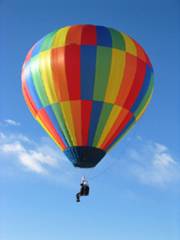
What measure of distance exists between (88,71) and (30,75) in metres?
2.93

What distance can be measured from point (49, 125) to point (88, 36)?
4.40 m

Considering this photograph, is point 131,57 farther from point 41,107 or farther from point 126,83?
point 41,107

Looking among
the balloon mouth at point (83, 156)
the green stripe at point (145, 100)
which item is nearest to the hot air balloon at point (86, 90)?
the balloon mouth at point (83, 156)

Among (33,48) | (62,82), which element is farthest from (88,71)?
(33,48)

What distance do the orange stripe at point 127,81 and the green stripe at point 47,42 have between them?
3.55m

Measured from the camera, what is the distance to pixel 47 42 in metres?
34.7

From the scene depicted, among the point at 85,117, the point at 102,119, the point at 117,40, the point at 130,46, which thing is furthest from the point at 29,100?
the point at 130,46

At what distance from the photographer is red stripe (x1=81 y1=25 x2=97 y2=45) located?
112 feet

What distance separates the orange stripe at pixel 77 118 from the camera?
33.6 m

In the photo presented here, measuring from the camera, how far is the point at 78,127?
33625mm

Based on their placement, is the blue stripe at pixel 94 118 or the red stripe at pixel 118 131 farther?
the red stripe at pixel 118 131

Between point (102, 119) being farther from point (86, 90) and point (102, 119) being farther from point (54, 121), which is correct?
point (54, 121)

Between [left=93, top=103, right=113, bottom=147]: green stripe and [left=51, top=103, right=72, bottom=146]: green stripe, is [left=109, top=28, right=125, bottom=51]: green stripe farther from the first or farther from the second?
[left=51, top=103, right=72, bottom=146]: green stripe

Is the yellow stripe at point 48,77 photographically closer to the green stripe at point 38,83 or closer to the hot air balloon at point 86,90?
the hot air balloon at point 86,90
